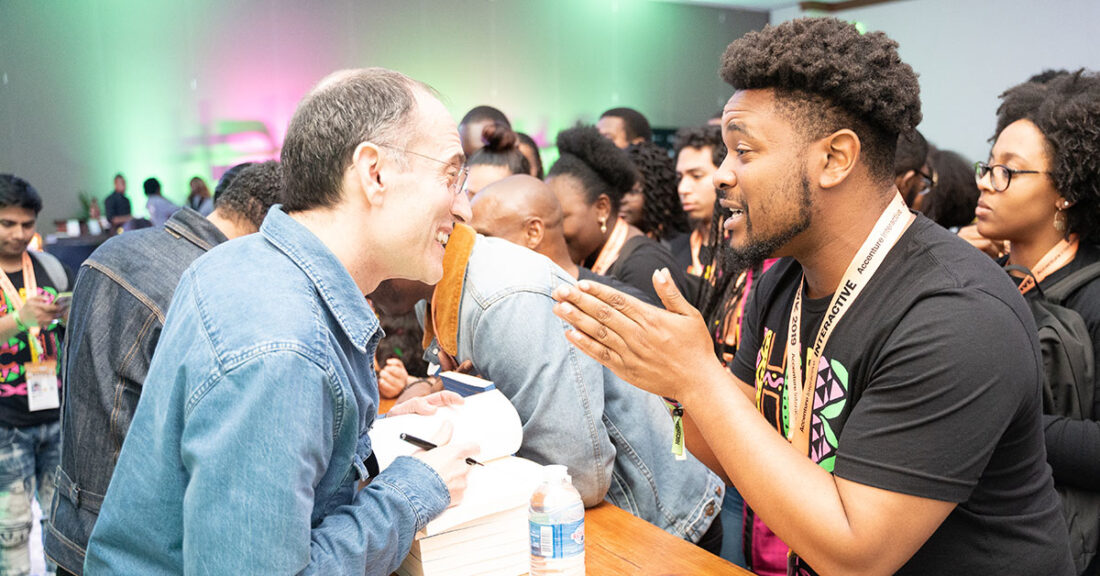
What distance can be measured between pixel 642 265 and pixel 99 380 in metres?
2.23

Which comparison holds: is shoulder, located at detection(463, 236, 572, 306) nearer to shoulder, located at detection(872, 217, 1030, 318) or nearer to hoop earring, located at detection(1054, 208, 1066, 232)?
shoulder, located at detection(872, 217, 1030, 318)

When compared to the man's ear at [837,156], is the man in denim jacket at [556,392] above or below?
below

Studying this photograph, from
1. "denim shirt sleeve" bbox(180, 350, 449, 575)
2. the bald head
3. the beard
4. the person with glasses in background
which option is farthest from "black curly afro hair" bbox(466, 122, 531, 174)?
"denim shirt sleeve" bbox(180, 350, 449, 575)

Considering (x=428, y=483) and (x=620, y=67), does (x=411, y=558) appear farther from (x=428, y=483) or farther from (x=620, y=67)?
(x=620, y=67)

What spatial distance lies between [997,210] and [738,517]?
1.20 metres

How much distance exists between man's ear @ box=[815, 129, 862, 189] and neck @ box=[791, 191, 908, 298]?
0.04 meters

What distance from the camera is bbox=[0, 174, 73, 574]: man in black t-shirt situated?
3191 millimetres

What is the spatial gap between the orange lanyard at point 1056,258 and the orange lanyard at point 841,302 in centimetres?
107

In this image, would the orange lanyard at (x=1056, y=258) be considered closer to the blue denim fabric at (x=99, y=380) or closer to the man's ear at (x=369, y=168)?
the man's ear at (x=369, y=168)

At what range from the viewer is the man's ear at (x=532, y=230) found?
2.59 metres

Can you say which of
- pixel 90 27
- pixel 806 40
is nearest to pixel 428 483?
pixel 806 40

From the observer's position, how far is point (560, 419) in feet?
5.56

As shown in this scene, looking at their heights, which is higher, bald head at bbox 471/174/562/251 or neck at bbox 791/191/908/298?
neck at bbox 791/191/908/298

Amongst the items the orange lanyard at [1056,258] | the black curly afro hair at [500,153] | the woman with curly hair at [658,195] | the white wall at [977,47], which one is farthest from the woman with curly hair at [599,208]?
the white wall at [977,47]
